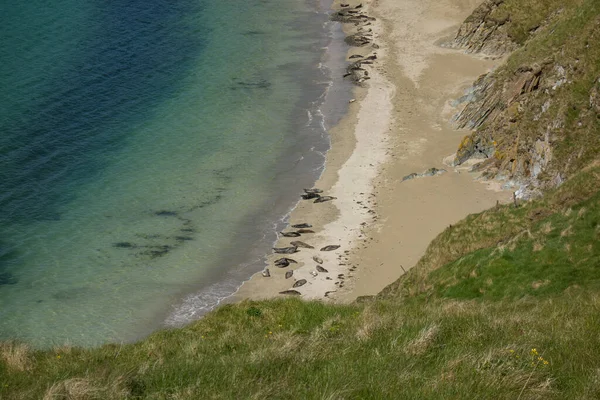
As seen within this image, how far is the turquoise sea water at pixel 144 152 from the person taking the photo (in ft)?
124

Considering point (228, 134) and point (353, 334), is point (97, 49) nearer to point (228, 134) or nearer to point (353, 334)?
point (228, 134)

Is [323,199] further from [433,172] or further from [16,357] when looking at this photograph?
[16,357]

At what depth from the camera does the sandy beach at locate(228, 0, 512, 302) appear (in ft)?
124

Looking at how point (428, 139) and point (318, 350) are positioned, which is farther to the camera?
point (428, 139)

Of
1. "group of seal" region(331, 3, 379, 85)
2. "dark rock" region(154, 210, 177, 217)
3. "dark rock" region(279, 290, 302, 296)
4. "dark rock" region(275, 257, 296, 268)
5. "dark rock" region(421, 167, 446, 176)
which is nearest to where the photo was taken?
"dark rock" region(279, 290, 302, 296)

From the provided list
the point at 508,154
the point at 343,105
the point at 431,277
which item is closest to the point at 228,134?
the point at 343,105

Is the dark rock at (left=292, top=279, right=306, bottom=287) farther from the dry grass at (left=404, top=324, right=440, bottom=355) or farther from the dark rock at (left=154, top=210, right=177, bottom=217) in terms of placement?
the dry grass at (left=404, top=324, right=440, bottom=355)

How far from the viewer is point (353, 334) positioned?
48.0 feet

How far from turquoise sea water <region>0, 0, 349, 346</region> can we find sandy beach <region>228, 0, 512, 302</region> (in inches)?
94.1

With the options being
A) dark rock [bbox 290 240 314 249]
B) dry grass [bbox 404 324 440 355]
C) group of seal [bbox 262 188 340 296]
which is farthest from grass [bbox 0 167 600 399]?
dark rock [bbox 290 240 314 249]

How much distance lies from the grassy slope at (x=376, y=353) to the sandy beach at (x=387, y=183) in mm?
13915

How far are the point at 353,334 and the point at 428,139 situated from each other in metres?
39.2

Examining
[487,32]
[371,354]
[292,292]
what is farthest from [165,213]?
[487,32]

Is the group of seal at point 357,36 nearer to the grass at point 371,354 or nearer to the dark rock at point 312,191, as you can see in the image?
the dark rock at point 312,191
